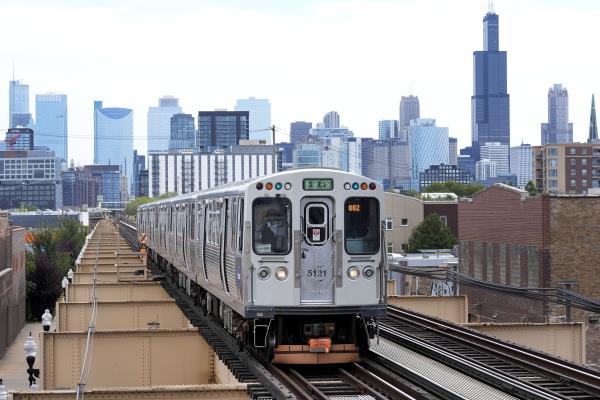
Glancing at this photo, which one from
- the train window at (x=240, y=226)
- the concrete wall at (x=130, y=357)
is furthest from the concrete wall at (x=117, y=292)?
the train window at (x=240, y=226)

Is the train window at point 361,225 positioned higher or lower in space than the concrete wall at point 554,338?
higher

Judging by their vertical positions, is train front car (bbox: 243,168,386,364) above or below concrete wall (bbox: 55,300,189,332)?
above

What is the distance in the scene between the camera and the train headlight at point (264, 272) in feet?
52.0

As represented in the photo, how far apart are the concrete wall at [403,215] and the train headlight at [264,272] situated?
70265 mm

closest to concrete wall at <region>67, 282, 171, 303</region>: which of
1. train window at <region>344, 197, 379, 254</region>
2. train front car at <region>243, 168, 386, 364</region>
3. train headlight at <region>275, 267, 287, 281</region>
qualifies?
train front car at <region>243, 168, 386, 364</region>

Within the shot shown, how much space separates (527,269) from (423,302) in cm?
2583

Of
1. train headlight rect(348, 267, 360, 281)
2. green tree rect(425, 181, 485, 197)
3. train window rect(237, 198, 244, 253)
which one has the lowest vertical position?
train headlight rect(348, 267, 360, 281)

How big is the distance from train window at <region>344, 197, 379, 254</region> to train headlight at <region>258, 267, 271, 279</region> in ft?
3.90

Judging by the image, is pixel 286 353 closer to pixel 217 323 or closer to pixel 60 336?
pixel 60 336

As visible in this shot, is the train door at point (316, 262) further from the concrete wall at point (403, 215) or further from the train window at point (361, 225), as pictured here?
the concrete wall at point (403, 215)

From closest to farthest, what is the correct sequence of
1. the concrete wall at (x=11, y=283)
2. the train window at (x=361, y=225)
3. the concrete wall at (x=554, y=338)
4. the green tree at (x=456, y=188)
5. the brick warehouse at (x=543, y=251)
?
the train window at (x=361, y=225) < the concrete wall at (x=554, y=338) < the concrete wall at (x=11, y=283) < the brick warehouse at (x=543, y=251) < the green tree at (x=456, y=188)

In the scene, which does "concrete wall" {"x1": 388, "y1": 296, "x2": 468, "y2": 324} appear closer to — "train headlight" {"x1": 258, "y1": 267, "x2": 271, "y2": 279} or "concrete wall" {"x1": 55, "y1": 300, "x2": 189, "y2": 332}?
"concrete wall" {"x1": 55, "y1": 300, "x2": 189, "y2": 332}

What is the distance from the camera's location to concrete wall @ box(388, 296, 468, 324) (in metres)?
24.5

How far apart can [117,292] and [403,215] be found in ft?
200
